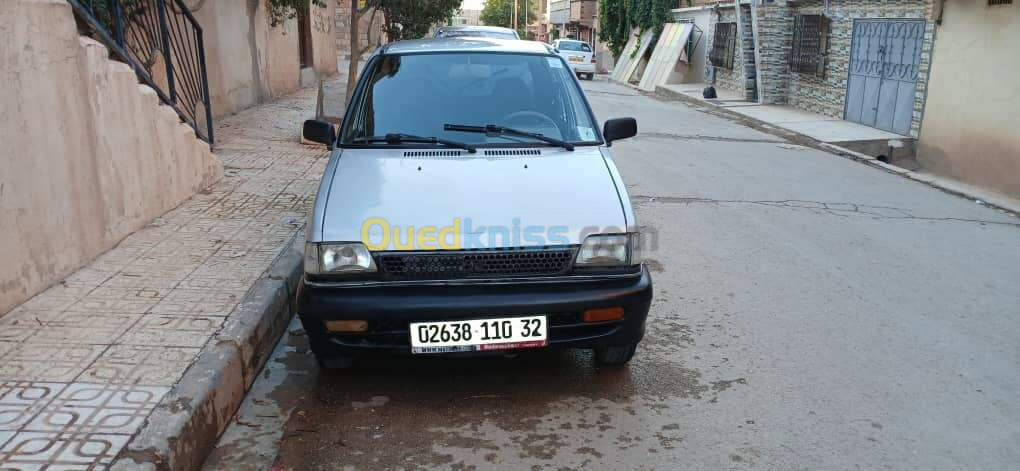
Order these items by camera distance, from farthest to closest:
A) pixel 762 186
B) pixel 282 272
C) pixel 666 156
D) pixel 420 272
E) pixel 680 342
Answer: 1. pixel 666 156
2. pixel 762 186
3. pixel 282 272
4. pixel 680 342
5. pixel 420 272

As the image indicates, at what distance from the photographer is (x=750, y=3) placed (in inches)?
833

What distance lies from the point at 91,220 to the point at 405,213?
2800 millimetres

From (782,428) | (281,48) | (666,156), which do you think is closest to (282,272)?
(782,428)

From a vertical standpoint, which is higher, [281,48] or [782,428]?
[281,48]

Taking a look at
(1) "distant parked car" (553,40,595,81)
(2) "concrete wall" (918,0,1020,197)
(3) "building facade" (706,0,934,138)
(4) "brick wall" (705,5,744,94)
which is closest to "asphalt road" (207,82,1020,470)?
(2) "concrete wall" (918,0,1020,197)

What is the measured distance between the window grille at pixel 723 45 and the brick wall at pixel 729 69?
0.15 metres

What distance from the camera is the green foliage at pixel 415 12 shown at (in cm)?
1298

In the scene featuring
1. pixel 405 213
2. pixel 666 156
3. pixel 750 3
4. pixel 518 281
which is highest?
pixel 750 3

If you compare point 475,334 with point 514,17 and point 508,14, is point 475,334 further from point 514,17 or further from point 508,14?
point 508,14

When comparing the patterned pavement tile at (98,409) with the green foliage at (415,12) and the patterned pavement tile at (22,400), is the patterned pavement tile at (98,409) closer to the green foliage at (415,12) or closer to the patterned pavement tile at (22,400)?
the patterned pavement tile at (22,400)

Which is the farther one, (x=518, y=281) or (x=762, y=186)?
(x=762, y=186)

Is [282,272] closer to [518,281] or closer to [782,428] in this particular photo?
[518,281]

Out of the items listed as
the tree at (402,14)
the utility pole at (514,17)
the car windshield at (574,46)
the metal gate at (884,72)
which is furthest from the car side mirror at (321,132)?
the utility pole at (514,17)

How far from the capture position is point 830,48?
17.3 metres
